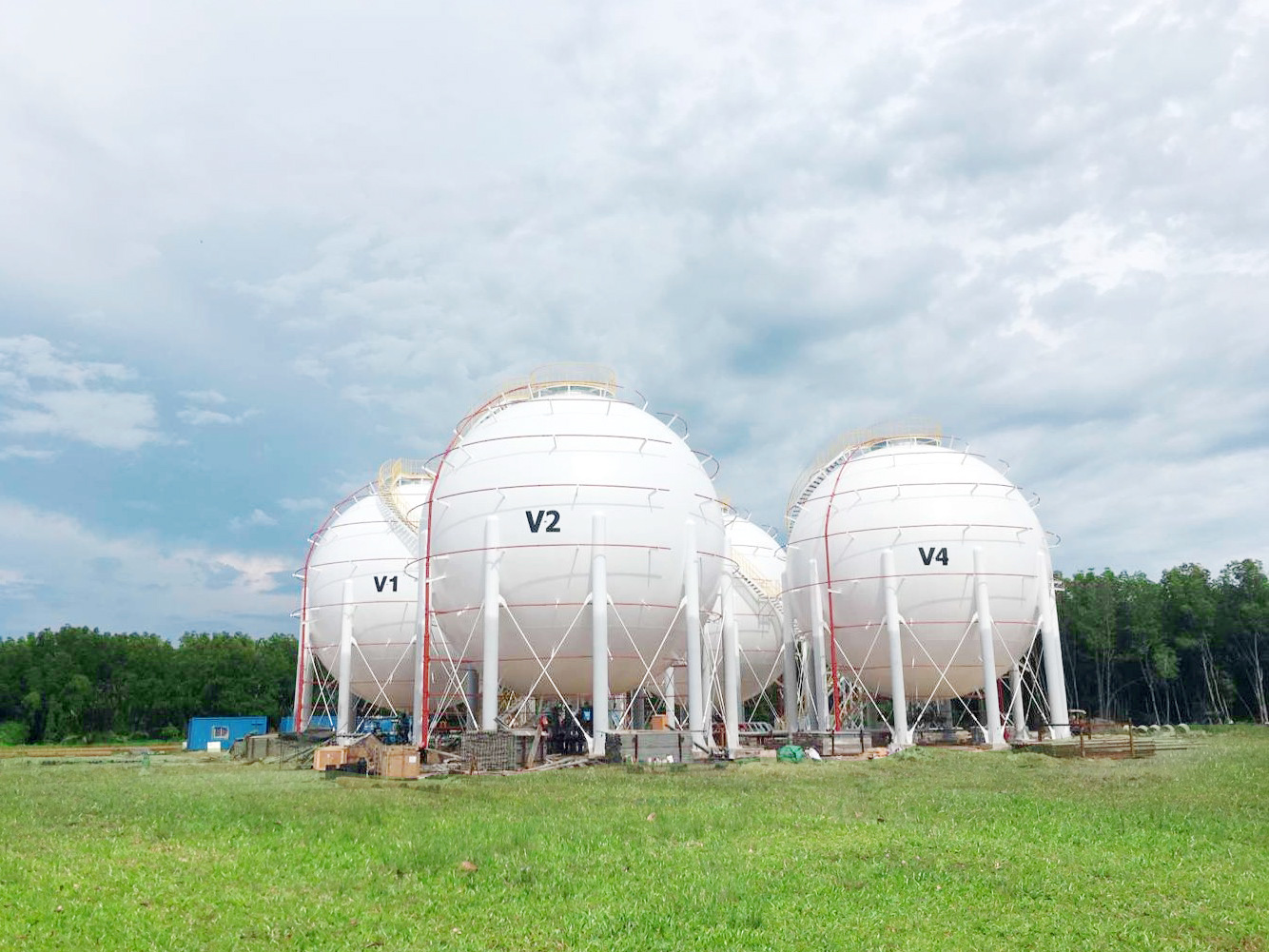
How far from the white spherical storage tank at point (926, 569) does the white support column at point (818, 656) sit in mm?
99

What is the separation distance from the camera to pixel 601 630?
27.1 m

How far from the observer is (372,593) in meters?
41.0

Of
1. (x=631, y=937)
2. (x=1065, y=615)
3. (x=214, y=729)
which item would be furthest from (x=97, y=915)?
(x=1065, y=615)

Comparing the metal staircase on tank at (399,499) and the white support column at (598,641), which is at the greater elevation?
the metal staircase on tank at (399,499)

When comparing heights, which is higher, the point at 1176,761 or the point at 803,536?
the point at 803,536

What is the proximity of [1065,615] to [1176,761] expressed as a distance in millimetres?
38682

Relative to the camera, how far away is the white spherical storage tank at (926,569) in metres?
35.5

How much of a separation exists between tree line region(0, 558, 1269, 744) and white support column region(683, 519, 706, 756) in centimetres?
4024

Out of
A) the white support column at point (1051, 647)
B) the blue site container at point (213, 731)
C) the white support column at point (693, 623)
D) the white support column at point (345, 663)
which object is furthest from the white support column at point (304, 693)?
the white support column at point (1051, 647)

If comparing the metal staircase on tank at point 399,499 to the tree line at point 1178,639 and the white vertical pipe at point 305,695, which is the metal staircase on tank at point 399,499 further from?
the tree line at point 1178,639

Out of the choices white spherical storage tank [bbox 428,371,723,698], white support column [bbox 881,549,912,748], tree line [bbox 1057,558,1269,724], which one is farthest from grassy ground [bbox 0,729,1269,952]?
tree line [bbox 1057,558,1269,724]

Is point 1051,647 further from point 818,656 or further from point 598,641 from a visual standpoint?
point 598,641

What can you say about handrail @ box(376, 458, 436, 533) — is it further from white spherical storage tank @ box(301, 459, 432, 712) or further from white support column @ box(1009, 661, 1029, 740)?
white support column @ box(1009, 661, 1029, 740)

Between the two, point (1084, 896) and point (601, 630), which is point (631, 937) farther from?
point (601, 630)
